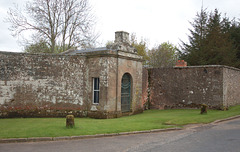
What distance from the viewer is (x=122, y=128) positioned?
35.1ft

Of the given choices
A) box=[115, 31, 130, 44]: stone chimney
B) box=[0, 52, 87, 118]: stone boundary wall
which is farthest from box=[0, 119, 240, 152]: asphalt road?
box=[115, 31, 130, 44]: stone chimney

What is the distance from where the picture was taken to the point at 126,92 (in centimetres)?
1670

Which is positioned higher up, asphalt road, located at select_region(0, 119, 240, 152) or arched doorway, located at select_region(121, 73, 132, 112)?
arched doorway, located at select_region(121, 73, 132, 112)

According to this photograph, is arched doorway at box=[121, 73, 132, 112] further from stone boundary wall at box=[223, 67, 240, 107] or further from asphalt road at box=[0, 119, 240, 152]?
stone boundary wall at box=[223, 67, 240, 107]

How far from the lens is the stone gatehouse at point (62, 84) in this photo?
47.5ft

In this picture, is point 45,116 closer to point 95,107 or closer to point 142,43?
point 95,107

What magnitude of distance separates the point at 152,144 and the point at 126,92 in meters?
8.69

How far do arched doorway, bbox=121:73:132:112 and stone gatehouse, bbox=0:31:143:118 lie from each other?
76cm

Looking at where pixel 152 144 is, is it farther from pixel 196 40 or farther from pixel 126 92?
pixel 196 40

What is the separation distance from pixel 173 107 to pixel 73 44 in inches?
585

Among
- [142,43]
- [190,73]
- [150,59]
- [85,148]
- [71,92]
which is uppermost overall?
[142,43]

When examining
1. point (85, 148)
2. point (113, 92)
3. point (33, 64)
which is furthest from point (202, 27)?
point (85, 148)

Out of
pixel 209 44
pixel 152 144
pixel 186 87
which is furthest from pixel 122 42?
pixel 209 44

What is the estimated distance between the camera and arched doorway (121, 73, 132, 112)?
16.3 m
